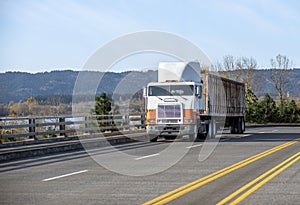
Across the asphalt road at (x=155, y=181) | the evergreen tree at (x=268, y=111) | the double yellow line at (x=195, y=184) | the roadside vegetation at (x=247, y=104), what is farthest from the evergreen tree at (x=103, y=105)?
the evergreen tree at (x=268, y=111)

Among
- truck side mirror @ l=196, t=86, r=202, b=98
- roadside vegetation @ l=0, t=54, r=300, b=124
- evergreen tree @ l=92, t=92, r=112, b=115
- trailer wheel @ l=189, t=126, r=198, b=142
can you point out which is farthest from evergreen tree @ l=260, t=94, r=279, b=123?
truck side mirror @ l=196, t=86, r=202, b=98

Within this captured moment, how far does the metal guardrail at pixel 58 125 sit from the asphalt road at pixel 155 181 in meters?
5.00

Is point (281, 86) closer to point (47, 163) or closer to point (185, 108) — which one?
point (185, 108)

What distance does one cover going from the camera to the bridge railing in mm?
24003

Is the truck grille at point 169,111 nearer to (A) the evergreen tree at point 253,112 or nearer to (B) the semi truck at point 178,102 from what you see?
(B) the semi truck at point 178,102

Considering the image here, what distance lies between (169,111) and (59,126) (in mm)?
5666

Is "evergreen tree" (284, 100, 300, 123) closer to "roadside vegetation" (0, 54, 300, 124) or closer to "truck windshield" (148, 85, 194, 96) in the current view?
"roadside vegetation" (0, 54, 300, 124)

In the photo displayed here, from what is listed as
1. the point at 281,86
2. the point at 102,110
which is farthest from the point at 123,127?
the point at 281,86

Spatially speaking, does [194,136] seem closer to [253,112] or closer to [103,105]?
[103,105]

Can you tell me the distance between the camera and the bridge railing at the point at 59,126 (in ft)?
78.8

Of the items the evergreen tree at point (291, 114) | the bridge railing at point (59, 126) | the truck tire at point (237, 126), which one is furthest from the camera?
the evergreen tree at point (291, 114)

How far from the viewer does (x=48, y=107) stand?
161 ft

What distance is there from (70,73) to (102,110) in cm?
9903

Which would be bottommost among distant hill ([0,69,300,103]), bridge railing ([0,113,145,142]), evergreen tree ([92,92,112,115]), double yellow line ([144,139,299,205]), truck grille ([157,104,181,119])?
double yellow line ([144,139,299,205])
